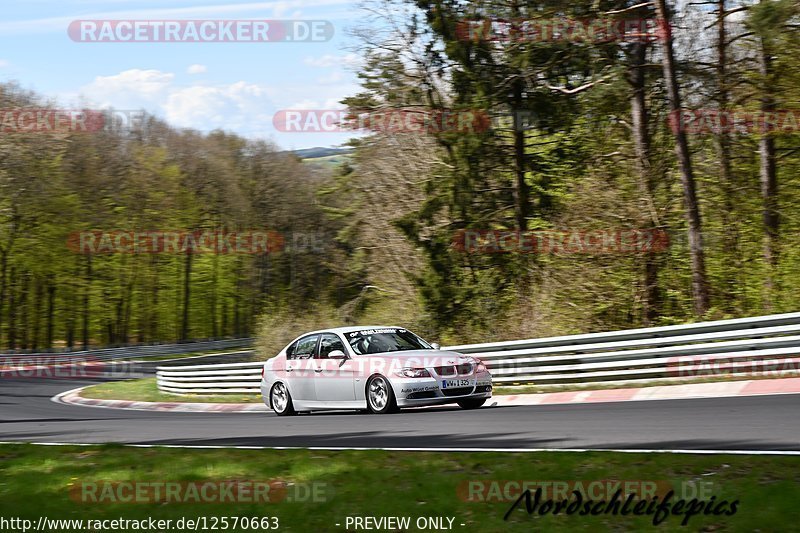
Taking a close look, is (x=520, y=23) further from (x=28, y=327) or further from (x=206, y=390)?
(x=28, y=327)

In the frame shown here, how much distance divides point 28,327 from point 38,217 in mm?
11623

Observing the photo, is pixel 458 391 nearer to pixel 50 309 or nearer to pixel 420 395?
pixel 420 395

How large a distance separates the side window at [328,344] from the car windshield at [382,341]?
18cm

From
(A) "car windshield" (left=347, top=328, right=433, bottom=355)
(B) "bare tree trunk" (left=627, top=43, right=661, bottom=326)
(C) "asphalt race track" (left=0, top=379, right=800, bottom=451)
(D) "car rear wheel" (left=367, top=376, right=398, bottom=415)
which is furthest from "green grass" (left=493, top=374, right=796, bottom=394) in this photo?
(B) "bare tree trunk" (left=627, top=43, right=661, bottom=326)

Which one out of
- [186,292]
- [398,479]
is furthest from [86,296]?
[398,479]

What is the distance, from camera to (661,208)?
2338cm

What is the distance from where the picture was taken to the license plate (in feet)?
47.7

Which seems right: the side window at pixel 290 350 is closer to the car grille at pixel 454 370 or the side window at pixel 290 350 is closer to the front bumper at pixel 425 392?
the front bumper at pixel 425 392

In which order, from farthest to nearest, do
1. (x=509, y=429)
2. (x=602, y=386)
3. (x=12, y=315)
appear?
(x=12, y=315) < (x=602, y=386) < (x=509, y=429)

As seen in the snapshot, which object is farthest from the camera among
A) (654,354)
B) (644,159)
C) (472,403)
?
(644,159)

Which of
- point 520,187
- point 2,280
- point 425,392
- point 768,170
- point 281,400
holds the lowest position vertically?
point 281,400

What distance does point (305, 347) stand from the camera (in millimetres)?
16625

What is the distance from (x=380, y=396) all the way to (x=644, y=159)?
11920 mm

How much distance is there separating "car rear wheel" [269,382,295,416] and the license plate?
11.1ft
